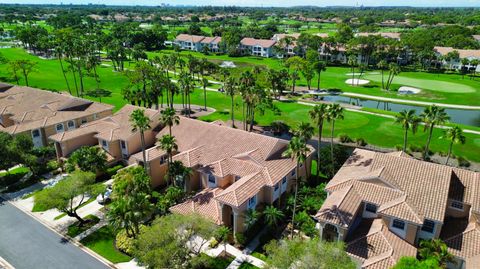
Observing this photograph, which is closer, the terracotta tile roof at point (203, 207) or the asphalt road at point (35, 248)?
the asphalt road at point (35, 248)

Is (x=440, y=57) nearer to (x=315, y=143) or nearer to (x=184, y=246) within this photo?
A: (x=315, y=143)

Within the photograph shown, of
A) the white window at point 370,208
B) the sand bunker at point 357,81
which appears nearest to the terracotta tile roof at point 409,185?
the white window at point 370,208

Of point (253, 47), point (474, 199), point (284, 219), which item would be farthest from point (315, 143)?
point (253, 47)

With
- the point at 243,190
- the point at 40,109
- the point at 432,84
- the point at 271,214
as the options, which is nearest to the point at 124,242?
the point at 243,190

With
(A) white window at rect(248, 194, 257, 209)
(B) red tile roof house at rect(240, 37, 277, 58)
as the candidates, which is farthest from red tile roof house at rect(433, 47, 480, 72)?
(A) white window at rect(248, 194, 257, 209)

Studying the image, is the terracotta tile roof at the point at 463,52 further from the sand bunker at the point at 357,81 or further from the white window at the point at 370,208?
the white window at the point at 370,208

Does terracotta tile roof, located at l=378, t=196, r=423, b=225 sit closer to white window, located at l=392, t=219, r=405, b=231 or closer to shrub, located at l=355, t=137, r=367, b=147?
white window, located at l=392, t=219, r=405, b=231
